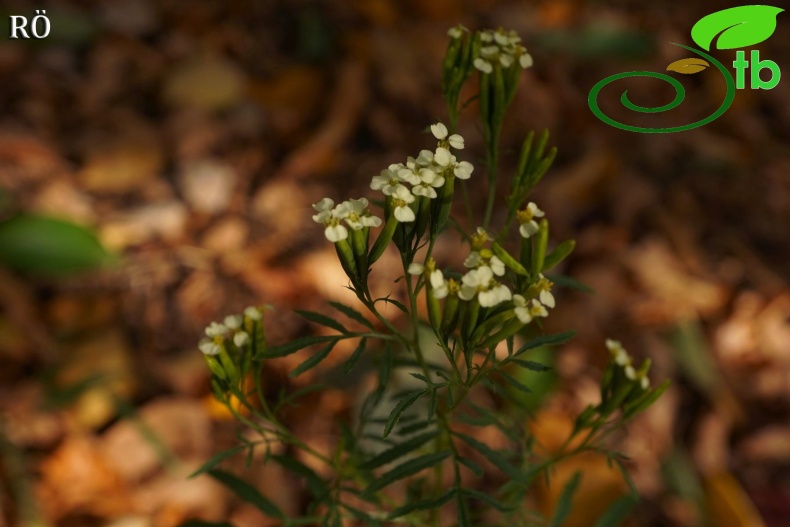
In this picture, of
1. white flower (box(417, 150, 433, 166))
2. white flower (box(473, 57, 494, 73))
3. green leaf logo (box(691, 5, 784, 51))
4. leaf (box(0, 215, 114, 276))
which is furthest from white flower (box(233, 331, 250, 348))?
green leaf logo (box(691, 5, 784, 51))

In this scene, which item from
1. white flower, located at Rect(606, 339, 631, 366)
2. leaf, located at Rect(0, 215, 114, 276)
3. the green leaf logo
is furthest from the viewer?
the green leaf logo

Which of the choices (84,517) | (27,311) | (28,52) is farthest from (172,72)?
(84,517)

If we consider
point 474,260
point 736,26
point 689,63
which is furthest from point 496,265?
point 689,63

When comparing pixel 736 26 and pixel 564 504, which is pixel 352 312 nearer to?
pixel 564 504

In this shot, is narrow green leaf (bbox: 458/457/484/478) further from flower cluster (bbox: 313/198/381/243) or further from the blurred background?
the blurred background

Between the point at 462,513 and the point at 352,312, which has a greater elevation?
the point at 352,312

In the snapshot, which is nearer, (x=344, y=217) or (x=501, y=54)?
(x=344, y=217)
